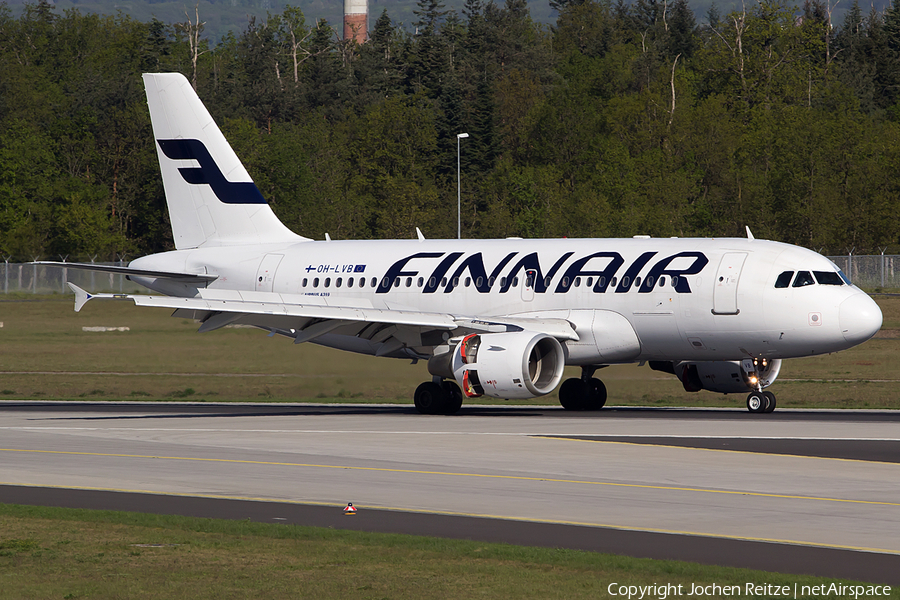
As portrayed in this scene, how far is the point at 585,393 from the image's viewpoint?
3706cm

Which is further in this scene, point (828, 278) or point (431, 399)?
point (431, 399)

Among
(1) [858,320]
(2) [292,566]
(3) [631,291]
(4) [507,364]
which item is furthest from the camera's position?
(3) [631,291]

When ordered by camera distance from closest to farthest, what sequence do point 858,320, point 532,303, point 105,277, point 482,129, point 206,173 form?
point 858,320 → point 532,303 → point 206,173 → point 105,277 → point 482,129

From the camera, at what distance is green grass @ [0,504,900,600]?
1293cm

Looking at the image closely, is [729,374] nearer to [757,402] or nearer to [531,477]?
[757,402]

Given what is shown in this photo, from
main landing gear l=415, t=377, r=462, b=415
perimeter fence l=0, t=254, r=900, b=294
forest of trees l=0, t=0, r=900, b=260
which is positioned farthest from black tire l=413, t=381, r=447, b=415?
forest of trees l=0, t=0, r=900, b=260

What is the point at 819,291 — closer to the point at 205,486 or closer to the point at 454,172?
the point at 205,486

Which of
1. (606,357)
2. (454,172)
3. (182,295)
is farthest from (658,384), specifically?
(454,172)

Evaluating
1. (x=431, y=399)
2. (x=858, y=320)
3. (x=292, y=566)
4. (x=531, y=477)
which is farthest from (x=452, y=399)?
(x=292, y=566)

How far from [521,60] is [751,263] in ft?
371

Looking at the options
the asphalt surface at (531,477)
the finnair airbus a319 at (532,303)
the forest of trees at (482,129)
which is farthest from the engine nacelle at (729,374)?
the forest of trees at (482,129)

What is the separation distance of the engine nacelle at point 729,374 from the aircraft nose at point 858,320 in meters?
2.87

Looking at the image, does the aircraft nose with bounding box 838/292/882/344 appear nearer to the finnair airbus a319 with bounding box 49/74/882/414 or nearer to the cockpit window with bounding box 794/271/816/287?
the finnair airbus a319 with bounding box 49/74/882/414

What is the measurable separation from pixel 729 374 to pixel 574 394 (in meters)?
4.36
